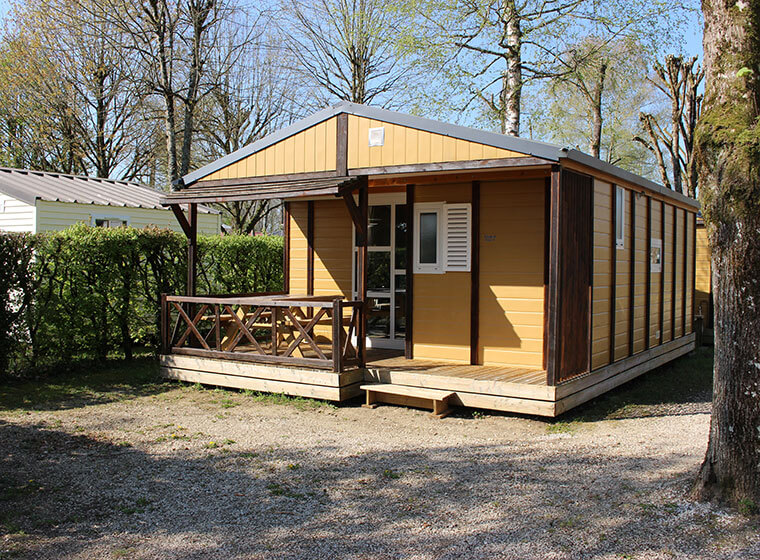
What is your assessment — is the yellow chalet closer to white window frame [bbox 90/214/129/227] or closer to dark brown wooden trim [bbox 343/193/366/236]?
dark brown wooden trim [bbox 343/193/366/236]

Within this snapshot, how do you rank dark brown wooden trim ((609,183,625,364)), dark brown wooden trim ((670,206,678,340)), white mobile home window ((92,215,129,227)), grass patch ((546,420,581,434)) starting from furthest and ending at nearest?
white mobile home window ((92,215,129,227)) → dark brown wooden trim ((670,206,678,340)) → dark brown wooden trim ((609,183,625,364)) → grass patch ((546,420,581,434))

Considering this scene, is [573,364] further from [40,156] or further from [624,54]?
[40,156]

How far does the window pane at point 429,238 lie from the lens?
869 cm

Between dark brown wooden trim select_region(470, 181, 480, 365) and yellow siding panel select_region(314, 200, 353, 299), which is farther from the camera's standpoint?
yellow siding panel select_region(314, 200, 353, 299)

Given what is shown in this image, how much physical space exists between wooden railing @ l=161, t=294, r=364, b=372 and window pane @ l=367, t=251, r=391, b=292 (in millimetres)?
564

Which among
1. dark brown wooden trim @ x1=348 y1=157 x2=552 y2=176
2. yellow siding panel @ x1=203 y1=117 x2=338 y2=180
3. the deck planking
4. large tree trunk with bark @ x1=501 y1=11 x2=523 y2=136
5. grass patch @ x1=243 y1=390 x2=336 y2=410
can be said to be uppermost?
large tree trunk with bark @ x1=501 y1=11 x2=523 y2=136

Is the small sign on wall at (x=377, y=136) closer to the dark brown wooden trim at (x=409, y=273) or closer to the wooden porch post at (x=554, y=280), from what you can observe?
the dark brown wooden trim at (x=409, y=273)

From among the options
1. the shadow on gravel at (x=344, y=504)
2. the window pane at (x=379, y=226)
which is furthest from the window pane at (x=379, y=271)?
the shadow on gravel at (x=344, y=504)

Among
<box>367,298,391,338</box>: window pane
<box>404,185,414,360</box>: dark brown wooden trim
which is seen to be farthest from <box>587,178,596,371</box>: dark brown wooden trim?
<box>367,298,391,338</box>: window pane

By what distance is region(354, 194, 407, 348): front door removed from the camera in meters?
9.33

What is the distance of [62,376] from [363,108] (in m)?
5.62

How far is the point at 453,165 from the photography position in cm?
733

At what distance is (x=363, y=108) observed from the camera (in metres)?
8.00

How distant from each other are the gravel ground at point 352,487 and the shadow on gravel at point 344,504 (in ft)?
0.05
